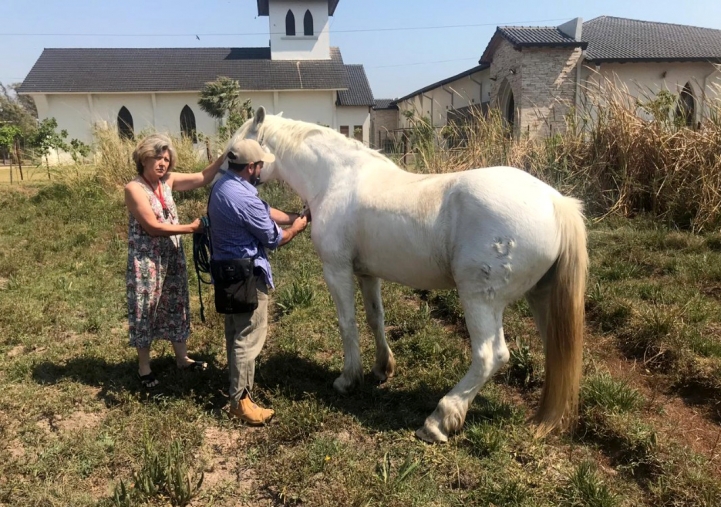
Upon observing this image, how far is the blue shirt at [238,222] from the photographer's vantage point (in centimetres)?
298

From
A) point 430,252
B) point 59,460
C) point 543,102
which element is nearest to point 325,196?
point 430,252

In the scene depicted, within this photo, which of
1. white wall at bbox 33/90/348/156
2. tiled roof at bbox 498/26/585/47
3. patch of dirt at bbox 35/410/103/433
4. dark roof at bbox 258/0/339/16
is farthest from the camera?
dark roof at bbox 258/0/339/16

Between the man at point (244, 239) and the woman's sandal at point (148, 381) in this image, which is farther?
the woman's sandal at point (148, 381)

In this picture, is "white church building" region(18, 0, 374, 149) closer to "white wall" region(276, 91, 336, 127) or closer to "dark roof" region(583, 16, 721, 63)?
"white wall" region(276, 91, 336, 127)

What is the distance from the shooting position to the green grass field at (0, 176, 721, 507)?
251cm

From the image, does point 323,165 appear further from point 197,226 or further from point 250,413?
point 250,413

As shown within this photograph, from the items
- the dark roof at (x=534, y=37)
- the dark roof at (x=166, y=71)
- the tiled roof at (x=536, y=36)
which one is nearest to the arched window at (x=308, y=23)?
the dark roof at (x=166, y=71)

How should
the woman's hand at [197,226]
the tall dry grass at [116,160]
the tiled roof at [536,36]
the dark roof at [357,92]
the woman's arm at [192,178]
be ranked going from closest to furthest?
the woman's hand at [197,226]
the woman's arm at [192,178]
the tall dry grass at [116,160]
the tiled roof at [536,36]
the dark roof at [357,92]

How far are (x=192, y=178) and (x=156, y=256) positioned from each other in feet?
2.55

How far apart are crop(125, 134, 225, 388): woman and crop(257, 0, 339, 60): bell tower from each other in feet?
109

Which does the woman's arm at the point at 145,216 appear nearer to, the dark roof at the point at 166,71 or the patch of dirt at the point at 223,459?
the patch of dirt at the point at 223,459

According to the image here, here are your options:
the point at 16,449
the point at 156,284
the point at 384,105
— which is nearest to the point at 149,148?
the point at 156,284

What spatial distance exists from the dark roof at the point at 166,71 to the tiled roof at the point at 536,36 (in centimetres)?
1165

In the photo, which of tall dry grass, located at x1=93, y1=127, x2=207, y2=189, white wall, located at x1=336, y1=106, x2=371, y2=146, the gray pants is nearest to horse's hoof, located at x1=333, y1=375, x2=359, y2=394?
the gray pants
